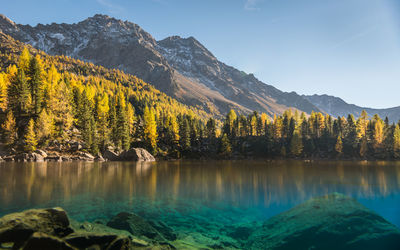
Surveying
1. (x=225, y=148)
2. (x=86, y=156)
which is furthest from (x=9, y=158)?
(x=225, y=148)

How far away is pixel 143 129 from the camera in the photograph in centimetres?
9206

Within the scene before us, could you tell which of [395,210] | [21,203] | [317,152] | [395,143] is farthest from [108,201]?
[395,143]

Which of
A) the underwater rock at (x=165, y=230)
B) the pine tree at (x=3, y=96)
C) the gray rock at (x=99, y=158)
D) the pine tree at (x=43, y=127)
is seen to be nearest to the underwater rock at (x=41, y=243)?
the underwater rock at (x=165, y=230)

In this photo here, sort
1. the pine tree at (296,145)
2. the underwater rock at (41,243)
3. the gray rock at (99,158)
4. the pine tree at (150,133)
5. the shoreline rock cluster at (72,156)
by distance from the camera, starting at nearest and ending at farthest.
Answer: the underwater rock at (41,243)
the shoreline rock cluster at (72,156)
the gray rock at (99,158)
the pine tree at (150,133)
the pine tree at (296,145)

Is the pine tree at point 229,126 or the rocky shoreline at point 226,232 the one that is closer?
the rocky shoreline at point 226,232

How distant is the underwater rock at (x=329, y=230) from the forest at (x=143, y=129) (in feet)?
220

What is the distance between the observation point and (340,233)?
10508 millimetres

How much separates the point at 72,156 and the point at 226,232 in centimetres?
6388

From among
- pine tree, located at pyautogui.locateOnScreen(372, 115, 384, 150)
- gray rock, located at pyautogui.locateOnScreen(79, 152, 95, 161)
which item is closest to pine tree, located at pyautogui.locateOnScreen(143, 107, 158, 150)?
gray rock, located at pyautogui.locateOnScreen(79, 152, 95, 161)

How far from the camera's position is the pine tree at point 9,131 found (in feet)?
186

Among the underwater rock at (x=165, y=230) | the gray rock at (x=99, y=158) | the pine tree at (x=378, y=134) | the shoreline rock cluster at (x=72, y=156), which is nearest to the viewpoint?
the underwater rock at (x=165, y=230)

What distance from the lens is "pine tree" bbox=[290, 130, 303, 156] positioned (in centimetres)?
9494

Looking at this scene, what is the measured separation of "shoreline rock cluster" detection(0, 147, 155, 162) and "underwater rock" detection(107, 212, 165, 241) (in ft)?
186

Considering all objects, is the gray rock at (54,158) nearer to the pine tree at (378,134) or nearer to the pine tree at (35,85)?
the pine tree at (35,85)
